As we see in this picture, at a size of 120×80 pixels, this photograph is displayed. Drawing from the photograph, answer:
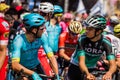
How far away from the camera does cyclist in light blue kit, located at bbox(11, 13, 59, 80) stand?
25.5 ft

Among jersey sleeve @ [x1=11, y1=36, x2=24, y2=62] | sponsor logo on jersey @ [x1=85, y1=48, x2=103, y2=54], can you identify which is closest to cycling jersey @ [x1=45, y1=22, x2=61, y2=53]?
sponsor logo on jersey @ [x1=85, y1=48, x2=103, y2=54]

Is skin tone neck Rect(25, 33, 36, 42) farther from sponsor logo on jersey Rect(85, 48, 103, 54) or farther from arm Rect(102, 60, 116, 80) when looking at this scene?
arm Rect(102, 60, 116, 80)

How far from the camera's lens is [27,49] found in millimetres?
8117

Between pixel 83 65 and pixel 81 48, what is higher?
pixel 81 48

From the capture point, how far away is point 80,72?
848cm

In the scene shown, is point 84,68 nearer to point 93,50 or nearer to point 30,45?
point 93,50

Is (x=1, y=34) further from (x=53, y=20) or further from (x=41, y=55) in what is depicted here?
(x=53, y=20)

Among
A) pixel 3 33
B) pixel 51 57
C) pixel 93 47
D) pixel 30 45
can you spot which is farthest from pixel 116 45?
pixel 3 33

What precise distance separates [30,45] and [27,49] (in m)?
0.08

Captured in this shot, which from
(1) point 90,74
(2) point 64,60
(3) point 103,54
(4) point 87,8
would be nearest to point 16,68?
(1) point 90,74

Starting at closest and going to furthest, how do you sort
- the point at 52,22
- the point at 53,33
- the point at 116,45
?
1. the point at 116,45
2. the point at 53,33
3. the point at 52,22

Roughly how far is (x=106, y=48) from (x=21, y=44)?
4.34ft

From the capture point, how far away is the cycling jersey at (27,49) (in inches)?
311

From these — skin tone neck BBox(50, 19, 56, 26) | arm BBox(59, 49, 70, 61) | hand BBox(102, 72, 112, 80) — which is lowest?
hand BBox(102, 72, 112, 80)
